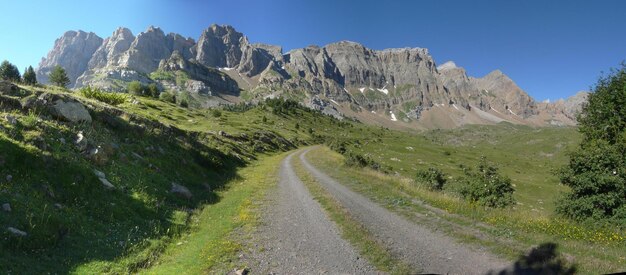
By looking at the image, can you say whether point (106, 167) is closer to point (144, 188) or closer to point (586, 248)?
point (144, 188)

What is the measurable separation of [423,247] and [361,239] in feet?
9.54

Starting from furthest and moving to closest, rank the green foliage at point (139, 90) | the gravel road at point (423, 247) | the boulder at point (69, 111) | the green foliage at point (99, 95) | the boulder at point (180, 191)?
the green foliage at point (139, 90)
the green foliage at point (99, 95)
the boulder at point (180, 191)
the boulder at point (69, 111)
the gravel road at point (423, 247)

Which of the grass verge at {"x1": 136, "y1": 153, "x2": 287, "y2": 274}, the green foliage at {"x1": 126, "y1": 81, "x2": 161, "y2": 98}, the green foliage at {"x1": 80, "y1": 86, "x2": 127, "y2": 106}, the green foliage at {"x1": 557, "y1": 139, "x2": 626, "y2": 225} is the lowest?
the grass verge at {"x1": 136, "y1": 153, "x2": 287, "y2": 274}

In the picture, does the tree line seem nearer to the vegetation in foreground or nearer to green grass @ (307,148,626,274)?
the vegetation in foreground

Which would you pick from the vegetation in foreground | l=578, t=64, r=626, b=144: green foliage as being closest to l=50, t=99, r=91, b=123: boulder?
A: the vegetation in foreground

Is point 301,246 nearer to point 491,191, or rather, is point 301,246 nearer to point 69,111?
point 69,111

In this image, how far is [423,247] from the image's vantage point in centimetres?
1574

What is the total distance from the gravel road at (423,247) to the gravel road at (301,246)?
76.3 inches

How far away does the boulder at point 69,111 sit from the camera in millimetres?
26375

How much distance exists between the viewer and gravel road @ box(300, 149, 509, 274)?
13.3m

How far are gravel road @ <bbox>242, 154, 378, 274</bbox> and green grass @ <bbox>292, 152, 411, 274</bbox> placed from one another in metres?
0.39

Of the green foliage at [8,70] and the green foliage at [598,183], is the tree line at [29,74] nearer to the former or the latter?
the green foliage at [8,70]

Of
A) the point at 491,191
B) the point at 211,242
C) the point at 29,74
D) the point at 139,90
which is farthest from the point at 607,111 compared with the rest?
the point at 29,74

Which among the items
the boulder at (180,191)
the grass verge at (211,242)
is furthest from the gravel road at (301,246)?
the boulder at (180,191)
